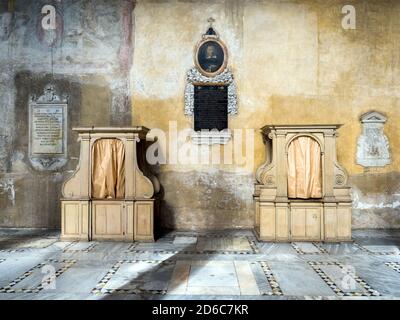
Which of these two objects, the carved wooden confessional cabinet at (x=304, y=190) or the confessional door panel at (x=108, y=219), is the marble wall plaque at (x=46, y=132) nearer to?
the confessional door panel at (x=108, y=219)

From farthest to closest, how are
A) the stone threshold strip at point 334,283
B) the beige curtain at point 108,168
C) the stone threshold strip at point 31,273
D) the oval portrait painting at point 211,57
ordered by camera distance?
1. the oval portrait painting at point 211,57
2. the beige curtain at point 108,168
3. the stone threshold strip at point 31,273
4. the stone threshold strip at point 334,283

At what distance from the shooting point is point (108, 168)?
21.8 feet

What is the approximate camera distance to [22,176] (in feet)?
25.7

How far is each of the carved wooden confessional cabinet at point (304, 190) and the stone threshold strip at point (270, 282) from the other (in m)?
1.45

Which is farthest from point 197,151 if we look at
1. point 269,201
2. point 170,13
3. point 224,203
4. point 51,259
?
point 51,259

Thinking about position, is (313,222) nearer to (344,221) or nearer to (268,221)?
(344,221)

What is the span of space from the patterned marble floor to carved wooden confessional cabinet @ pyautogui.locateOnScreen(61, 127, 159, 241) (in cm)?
30

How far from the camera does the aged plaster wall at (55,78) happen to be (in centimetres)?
780

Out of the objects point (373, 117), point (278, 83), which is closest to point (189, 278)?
point (278, 83)

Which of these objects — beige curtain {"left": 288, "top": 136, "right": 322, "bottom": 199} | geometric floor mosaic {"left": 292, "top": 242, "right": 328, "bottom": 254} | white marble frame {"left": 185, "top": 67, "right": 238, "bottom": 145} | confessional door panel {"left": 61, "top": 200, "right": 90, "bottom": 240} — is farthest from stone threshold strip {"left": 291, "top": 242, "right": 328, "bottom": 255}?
confessional door panel {"left": 61, "top": 200, "right": 90, "bottom": 240}

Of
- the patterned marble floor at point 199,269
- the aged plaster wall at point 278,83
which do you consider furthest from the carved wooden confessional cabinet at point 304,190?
the aged plaster wall at point 278,83

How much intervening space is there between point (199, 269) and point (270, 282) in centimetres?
98

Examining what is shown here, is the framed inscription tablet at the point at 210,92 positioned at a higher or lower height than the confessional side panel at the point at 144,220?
higher

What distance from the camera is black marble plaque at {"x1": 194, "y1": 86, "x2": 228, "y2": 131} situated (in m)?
7.73
